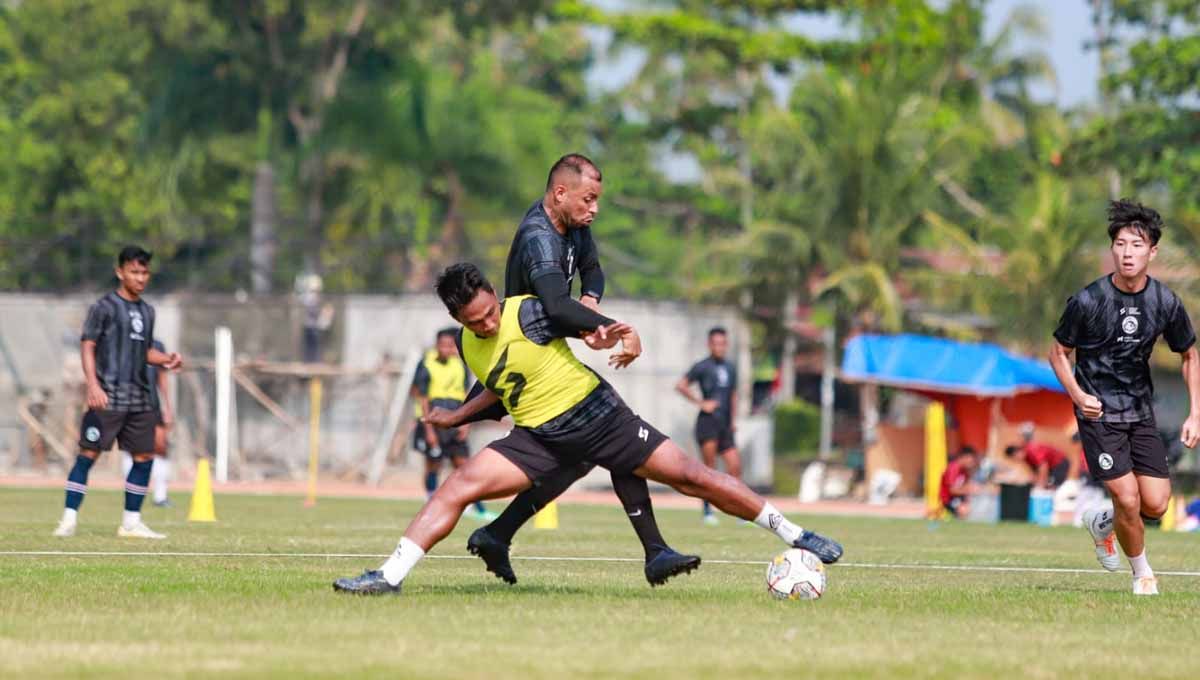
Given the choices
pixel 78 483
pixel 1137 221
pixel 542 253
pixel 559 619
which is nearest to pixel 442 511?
pixel 559 619

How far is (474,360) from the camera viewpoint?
949 centimetres

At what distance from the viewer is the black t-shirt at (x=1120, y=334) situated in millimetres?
10711

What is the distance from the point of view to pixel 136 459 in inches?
600

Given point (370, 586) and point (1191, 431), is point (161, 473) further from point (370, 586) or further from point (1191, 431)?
point (1191, 431)

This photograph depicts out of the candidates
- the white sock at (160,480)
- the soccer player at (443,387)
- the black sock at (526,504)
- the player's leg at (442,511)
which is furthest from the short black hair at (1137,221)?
the white sock at (160,480)

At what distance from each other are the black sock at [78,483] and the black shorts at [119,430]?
18 centimetres

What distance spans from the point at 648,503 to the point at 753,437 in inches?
1016

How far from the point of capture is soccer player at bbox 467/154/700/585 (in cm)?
→ 960

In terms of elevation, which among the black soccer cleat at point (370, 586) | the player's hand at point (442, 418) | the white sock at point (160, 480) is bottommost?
the white sock at point (160, 480)

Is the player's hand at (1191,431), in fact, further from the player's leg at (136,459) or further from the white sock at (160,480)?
the white sock at (160,480)

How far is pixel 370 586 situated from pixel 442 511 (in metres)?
0.49

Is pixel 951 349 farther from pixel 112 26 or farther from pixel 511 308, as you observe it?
pixel 112 26

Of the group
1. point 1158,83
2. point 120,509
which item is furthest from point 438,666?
point 1158,83

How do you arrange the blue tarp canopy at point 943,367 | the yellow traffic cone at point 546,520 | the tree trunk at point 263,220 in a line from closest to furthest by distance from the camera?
the yellow traffic cone at point 546,520 < the blue tarp canopy at point 943,367 < the tree trunk at point 263,220
